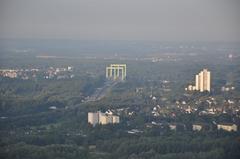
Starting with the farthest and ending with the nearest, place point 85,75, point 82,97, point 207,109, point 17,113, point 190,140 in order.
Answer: point 85,75 < point 82,97 < point 207,109 < point 17,113 < point 190,140

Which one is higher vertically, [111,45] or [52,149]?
[111,45]

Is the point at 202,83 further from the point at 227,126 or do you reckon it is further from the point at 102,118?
the point at 227,126

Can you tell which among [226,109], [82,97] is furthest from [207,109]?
[82,97]

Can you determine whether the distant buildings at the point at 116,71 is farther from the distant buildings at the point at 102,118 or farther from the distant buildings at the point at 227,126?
the distant buildings at the point at 227,126

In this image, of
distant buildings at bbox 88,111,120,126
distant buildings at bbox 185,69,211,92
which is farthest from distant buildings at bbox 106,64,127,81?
distant buildings at bbox 88,111,120,126

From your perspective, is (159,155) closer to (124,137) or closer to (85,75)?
(124,137)

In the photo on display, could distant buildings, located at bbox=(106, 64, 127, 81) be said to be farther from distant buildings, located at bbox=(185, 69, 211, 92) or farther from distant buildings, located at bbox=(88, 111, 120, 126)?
distant buildings, located at bbox=(88, 111, 120, 126)

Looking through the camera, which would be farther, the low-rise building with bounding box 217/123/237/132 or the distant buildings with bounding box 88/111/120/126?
the distant buildings with bounding box 88/111/120/126
